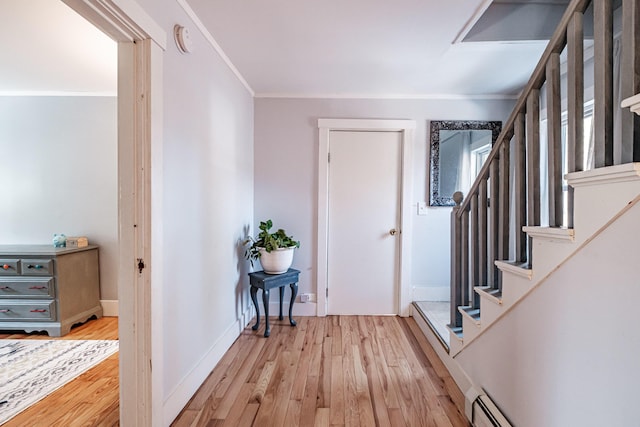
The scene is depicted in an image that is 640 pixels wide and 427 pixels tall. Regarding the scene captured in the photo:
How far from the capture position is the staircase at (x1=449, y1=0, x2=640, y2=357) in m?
0.84

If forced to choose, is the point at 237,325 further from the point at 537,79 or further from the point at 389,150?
the point at 537,79

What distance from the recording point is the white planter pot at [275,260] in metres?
2.58

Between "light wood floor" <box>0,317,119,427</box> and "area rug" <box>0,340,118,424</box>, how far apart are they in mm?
71

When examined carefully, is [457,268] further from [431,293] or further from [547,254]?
[431,293]

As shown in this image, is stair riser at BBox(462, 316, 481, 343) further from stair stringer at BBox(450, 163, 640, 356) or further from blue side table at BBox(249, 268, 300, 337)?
blue side table at BBox(249, 268, 300, 337)

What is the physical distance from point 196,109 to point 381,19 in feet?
4.15

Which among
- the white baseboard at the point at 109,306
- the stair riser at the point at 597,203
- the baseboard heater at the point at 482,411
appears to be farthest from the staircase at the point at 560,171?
the white baseboard at the point at 109,306

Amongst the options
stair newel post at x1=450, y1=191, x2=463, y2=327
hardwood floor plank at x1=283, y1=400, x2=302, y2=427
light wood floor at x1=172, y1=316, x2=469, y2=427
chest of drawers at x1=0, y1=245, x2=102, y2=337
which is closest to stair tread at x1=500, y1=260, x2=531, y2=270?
stair newel post at x1=450, y1=191, x2=463, y2=327

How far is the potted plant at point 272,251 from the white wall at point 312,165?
12.3 inches

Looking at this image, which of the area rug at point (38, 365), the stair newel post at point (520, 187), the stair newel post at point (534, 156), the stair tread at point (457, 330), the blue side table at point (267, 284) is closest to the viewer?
the stair newel post at point (534, 156)

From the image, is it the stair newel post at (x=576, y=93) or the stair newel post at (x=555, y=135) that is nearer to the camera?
the stair newel post at (x=576, y=93)

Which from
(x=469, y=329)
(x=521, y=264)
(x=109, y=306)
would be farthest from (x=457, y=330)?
(x=109, y=306)

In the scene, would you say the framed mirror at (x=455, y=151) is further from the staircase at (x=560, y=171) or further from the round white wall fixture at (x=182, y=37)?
the round white wall fixture at (x=182, y=37)

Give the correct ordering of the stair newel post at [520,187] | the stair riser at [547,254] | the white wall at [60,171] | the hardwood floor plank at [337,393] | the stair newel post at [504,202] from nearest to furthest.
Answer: the stair riser at [547,254] → the stair newel post at [520,187] → the stair newel post at [504,202] → the hardwood floor plank at [337,393] → the white wall at [60,171]
